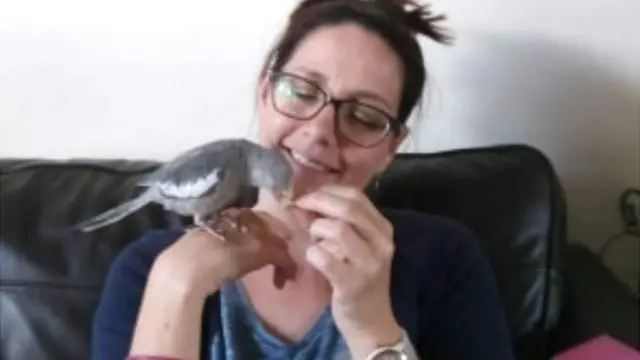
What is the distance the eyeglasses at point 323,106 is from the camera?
3.73ft

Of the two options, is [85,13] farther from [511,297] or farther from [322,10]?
[511,297]

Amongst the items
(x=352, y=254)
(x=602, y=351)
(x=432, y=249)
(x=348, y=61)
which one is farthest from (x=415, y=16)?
(x=602, y=351)

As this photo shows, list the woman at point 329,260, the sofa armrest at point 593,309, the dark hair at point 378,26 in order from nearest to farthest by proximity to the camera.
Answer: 1. the woman at point 329,260
2. the dark hair at point 378,26
3. the sofa armrest at point 593,309

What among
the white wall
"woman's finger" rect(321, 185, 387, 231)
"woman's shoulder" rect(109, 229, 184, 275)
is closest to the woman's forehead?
"woman's finger" rect(321, 185, 387, 231)

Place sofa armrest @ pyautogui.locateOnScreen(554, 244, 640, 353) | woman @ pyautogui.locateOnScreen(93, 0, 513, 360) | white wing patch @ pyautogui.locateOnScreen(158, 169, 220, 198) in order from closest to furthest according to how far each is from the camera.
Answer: white wing patch @ pyautogui.locateOnScreen(158, 169, 220, 198), woman @ pyautogui.locateOnScreen(93, 0, 513, 360), sofa armrest @ pyautogui.locateOnScreen(554, 244, 640, 353)

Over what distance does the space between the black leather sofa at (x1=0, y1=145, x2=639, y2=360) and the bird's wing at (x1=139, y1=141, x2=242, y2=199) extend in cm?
43

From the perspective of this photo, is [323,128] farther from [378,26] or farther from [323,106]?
[378,26]

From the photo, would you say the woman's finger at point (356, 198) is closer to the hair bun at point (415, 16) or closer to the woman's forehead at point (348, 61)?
the woman's forehead at point (348, 61)

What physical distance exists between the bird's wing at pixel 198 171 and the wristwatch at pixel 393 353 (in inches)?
10.7

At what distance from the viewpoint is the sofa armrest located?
1.46 meters

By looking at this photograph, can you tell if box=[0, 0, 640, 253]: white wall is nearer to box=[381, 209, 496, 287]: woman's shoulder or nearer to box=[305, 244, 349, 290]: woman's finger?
box=[381, 209, 496, 287]: woman's shoulder

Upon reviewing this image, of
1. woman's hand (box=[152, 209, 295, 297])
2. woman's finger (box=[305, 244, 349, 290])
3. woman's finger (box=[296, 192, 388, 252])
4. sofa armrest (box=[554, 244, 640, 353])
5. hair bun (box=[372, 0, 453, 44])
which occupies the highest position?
hair bun (box=[372, 0, 453, 44])

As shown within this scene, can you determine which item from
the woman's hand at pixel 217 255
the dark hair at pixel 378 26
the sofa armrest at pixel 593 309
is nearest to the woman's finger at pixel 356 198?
the woman's hand at pixel 217 255

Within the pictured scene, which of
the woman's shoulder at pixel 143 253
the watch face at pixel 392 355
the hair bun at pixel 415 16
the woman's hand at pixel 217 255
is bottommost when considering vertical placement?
the watch face at pixel 392 355
